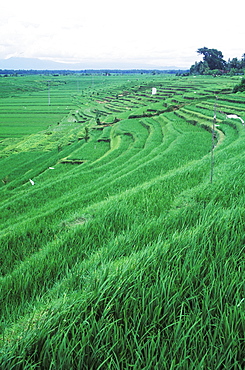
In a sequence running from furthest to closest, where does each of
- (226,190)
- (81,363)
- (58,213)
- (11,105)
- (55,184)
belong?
1. (11,105)
2. (55,184)
3. (58,213)
4. (226,190)
5. (81,363)

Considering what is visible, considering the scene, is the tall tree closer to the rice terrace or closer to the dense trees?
the dense trees

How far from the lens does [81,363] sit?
1.19 m

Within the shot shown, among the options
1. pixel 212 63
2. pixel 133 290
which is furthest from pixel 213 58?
pixel 133 290

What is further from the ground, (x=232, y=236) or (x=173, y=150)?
(x=232, y=236)

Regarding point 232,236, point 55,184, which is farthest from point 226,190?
point 55,184

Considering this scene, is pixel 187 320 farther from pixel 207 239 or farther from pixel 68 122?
pixel 68 122

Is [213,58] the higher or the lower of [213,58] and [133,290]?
the higher

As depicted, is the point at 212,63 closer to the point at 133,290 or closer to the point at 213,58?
the point at 213,58

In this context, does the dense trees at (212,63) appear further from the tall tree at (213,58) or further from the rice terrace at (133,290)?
the rice terrace at (133,290)

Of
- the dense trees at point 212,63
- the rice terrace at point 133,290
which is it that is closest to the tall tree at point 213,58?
the dense trees at point 212,63

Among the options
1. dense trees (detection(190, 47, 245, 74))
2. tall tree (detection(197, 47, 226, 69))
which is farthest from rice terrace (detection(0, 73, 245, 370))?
tall tree (detection(197, 47, 226, 69))

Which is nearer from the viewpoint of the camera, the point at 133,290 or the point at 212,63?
the point at 133,290

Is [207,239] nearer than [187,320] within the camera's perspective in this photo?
No

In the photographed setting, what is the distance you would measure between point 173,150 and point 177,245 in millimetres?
12552
